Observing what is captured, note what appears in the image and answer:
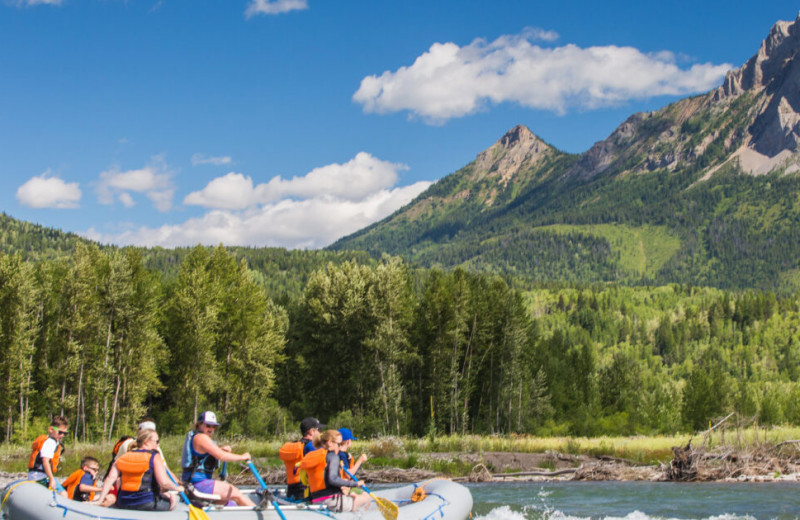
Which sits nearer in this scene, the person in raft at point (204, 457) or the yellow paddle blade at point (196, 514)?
the person in raft at point (204, 457)

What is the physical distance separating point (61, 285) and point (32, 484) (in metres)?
29.3

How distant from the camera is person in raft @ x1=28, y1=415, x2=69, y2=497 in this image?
16250 millimetres

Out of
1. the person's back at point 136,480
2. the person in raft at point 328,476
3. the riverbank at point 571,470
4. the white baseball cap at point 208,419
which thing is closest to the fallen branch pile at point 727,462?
the riverbank at point 571,470

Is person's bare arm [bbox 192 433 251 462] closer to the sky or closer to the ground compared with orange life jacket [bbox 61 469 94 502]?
closer to the sky

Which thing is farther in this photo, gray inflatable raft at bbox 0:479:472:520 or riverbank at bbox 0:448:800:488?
riverbank at bbox 0:448:800:488

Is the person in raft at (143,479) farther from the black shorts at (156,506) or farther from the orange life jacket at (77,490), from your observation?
the orange life jacket at (77,490)

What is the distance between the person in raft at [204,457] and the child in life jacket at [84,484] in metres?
2.93

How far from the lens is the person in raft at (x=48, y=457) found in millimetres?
16250

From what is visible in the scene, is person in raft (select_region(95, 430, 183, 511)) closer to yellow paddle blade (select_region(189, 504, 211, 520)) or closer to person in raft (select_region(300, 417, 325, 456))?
yellow paddle blade (select_region(189, 504, 211, 520))

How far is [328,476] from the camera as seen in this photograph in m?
14.2

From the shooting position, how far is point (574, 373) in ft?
222

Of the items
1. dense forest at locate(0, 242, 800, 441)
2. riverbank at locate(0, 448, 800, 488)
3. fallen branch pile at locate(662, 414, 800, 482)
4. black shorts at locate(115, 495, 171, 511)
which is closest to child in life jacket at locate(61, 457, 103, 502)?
black shorts at locate(115, 495, 171, 511)

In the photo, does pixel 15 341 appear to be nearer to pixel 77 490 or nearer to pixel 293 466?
pixel 77 490

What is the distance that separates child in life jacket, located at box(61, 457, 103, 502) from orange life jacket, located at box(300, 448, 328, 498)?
178 inches
